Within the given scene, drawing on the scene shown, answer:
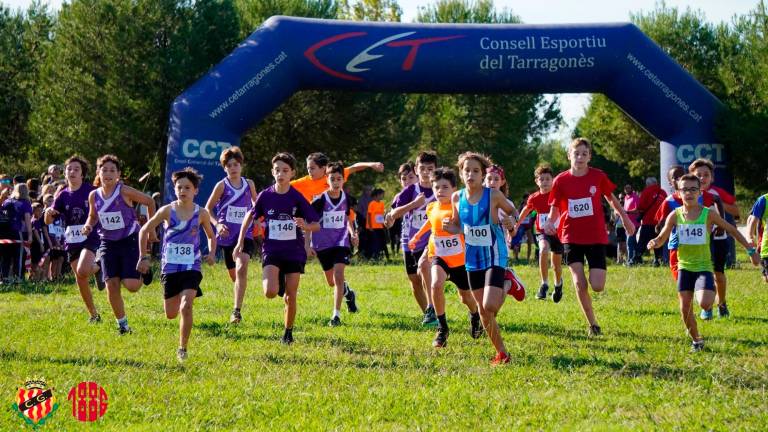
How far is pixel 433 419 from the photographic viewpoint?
18.6ft

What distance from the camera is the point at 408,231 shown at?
34.9ft

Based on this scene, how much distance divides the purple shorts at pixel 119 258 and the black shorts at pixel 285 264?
5.14 feet

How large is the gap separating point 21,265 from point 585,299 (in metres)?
11.1

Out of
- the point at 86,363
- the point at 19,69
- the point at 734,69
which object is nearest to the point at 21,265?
the point at 86,363

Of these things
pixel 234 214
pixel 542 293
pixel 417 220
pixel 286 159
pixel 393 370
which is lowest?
pixel 393 370

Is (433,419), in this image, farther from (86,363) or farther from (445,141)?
(445,141)

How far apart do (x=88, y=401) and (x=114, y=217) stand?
A: 12.5 ft

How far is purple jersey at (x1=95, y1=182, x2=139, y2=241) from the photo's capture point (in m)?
9.60

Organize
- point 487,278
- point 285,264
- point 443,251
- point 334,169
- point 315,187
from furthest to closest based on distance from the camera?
point 315,187 < point 334,169 < point 285,264 < point 443,251 < point 487,278

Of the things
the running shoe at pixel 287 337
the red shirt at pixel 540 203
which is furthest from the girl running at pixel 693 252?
the red shirt at pixel 540 203

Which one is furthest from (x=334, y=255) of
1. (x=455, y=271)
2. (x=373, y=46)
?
(x=373, y=46)

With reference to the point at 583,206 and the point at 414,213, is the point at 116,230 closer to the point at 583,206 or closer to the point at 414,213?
the point at 414,213

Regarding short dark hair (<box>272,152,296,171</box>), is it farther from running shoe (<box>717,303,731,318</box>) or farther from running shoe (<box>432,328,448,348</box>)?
running shoe (<box>717,303,731,318</box>)

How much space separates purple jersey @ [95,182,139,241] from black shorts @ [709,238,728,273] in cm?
673
